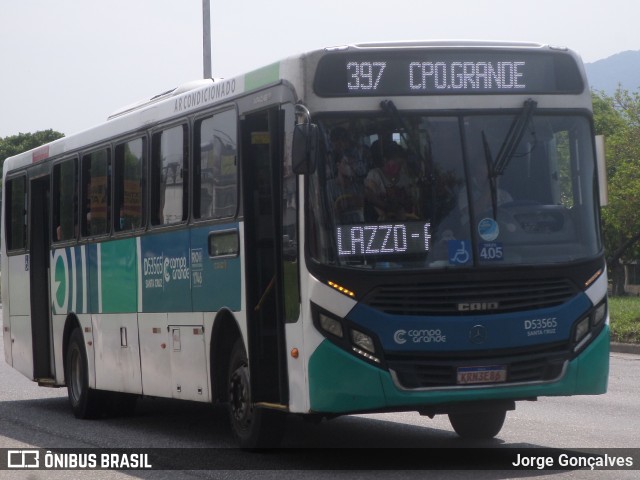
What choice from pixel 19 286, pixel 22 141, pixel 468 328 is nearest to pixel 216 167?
pixel 468 328

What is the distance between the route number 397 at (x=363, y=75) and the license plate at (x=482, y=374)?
7.22 feet

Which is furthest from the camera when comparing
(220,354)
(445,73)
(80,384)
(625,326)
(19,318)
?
(625,326)

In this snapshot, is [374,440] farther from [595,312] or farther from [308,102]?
[308,102]

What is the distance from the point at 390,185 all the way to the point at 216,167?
2.33 metres

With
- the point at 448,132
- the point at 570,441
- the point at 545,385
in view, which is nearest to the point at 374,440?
the point at 570,441

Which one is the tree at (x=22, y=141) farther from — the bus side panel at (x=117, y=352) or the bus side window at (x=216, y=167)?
the bus side window at (x=216, y=167)

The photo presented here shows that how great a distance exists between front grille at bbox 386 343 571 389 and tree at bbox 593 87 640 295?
5198 cm

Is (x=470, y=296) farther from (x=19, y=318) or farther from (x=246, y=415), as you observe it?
(x=19, y=318)

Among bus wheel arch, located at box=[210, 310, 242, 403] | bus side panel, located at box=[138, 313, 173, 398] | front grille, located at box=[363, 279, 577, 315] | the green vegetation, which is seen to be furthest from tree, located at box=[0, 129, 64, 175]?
front grille, located at box=[363, 279, 577, 315]

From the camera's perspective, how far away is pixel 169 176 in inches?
508

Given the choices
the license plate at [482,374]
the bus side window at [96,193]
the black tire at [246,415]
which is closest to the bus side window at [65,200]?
the bus side window at [96,193]

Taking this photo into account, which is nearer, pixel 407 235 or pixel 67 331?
pixel 407 235

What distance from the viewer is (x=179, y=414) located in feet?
51.4

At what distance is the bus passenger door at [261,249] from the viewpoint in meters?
10.7
